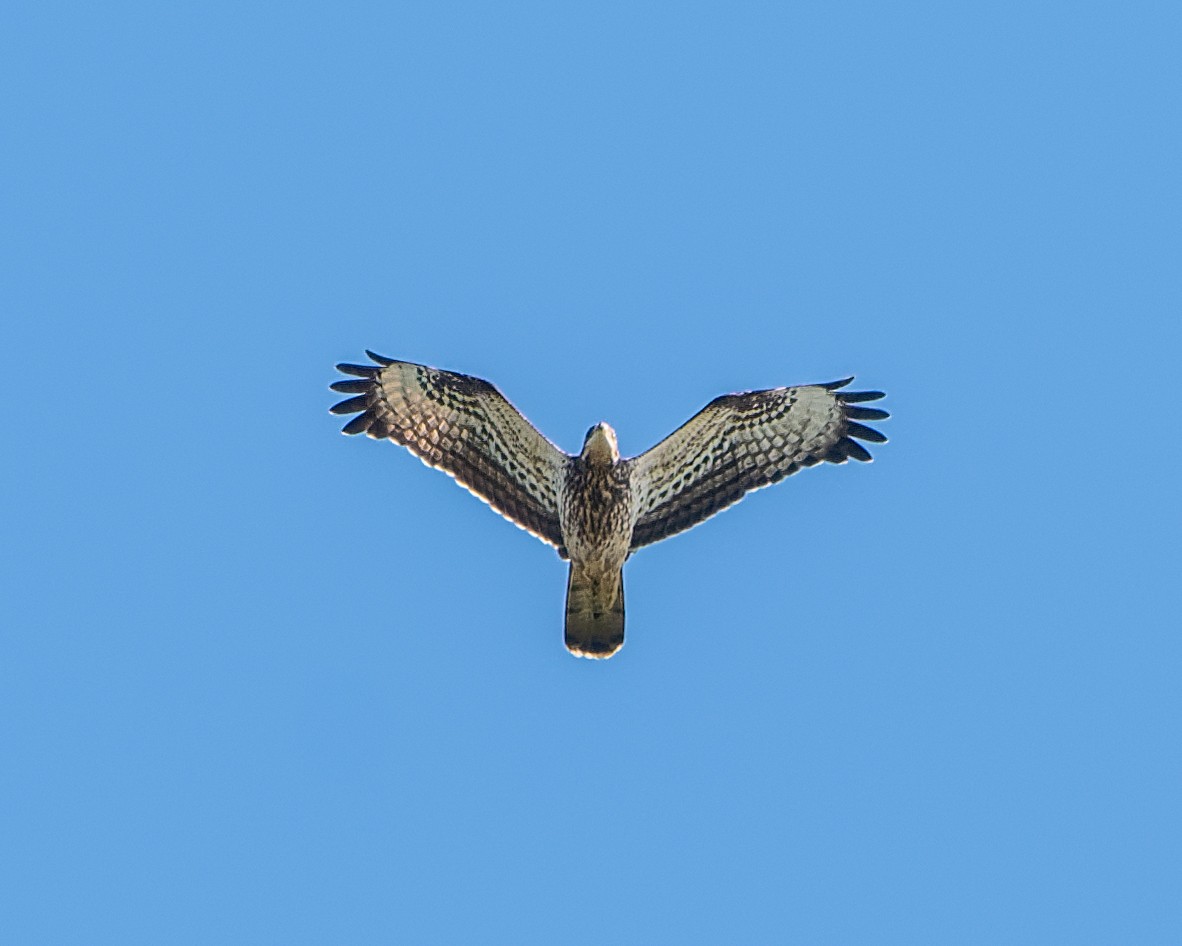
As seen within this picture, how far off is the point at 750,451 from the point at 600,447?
55.3 inches

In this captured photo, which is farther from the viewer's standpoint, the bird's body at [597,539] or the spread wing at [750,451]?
the spread wing at [750,451]

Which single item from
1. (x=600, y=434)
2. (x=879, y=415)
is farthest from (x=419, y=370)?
(x=879, y=415)

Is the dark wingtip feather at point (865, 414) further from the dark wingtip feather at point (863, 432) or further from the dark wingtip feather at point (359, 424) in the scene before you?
the dark wingtip feather at point (359, 424)

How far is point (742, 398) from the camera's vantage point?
1176 centimetres

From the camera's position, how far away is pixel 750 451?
1201 centimetres

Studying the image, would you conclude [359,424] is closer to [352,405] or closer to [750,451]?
[352,405]

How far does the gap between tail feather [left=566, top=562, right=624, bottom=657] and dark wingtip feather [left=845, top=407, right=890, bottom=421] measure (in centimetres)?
225

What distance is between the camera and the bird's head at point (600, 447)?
37.0ft

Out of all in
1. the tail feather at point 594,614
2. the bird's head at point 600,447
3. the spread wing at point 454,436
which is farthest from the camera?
the spread wing at point 454,436

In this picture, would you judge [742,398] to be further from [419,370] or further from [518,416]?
[419,370]

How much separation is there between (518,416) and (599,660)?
1974 mm

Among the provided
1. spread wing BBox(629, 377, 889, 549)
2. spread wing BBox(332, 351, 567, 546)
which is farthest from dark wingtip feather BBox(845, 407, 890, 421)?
spread wing BBox(332, 351, 567, 546)

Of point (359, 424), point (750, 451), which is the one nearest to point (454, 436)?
point (359, 424)

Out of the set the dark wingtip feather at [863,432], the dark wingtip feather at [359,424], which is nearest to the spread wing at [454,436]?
the dark wingtip feather at [359,424]
